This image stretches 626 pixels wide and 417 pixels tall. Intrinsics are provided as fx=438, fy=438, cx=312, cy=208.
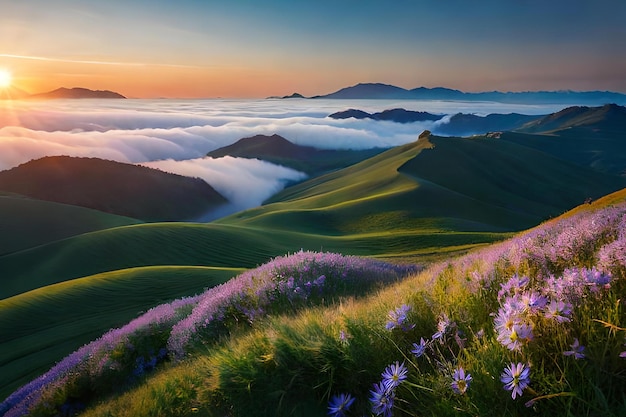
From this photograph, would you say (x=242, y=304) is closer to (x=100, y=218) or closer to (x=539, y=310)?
(x=539, y=310)

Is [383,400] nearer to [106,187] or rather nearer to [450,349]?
[450,349]

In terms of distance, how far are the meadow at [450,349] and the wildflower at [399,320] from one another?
2 centimetres

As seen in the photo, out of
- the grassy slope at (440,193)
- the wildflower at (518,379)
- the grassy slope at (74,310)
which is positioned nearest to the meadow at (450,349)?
the wildflower at (518,379)

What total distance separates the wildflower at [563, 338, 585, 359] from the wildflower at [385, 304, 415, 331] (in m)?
1.17

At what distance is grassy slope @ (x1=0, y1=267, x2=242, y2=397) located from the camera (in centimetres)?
1381

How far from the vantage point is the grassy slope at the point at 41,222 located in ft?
191

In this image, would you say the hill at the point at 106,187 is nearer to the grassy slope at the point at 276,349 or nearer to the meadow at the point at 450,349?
the grassy slope at the point at 276,349

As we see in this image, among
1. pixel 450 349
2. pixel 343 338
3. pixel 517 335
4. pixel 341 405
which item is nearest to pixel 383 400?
pixel 341 405

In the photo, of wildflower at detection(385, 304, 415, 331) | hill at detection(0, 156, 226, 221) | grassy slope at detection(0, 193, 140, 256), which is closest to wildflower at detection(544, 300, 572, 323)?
wildflower at detection(385, 304, 415, 331)

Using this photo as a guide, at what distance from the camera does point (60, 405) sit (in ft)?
24.0

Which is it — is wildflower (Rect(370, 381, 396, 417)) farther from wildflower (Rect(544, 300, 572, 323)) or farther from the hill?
the hill

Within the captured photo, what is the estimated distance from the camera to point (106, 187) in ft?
542

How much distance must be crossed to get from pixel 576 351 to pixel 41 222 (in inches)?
2912

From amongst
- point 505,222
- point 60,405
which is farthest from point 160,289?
point 505,222
